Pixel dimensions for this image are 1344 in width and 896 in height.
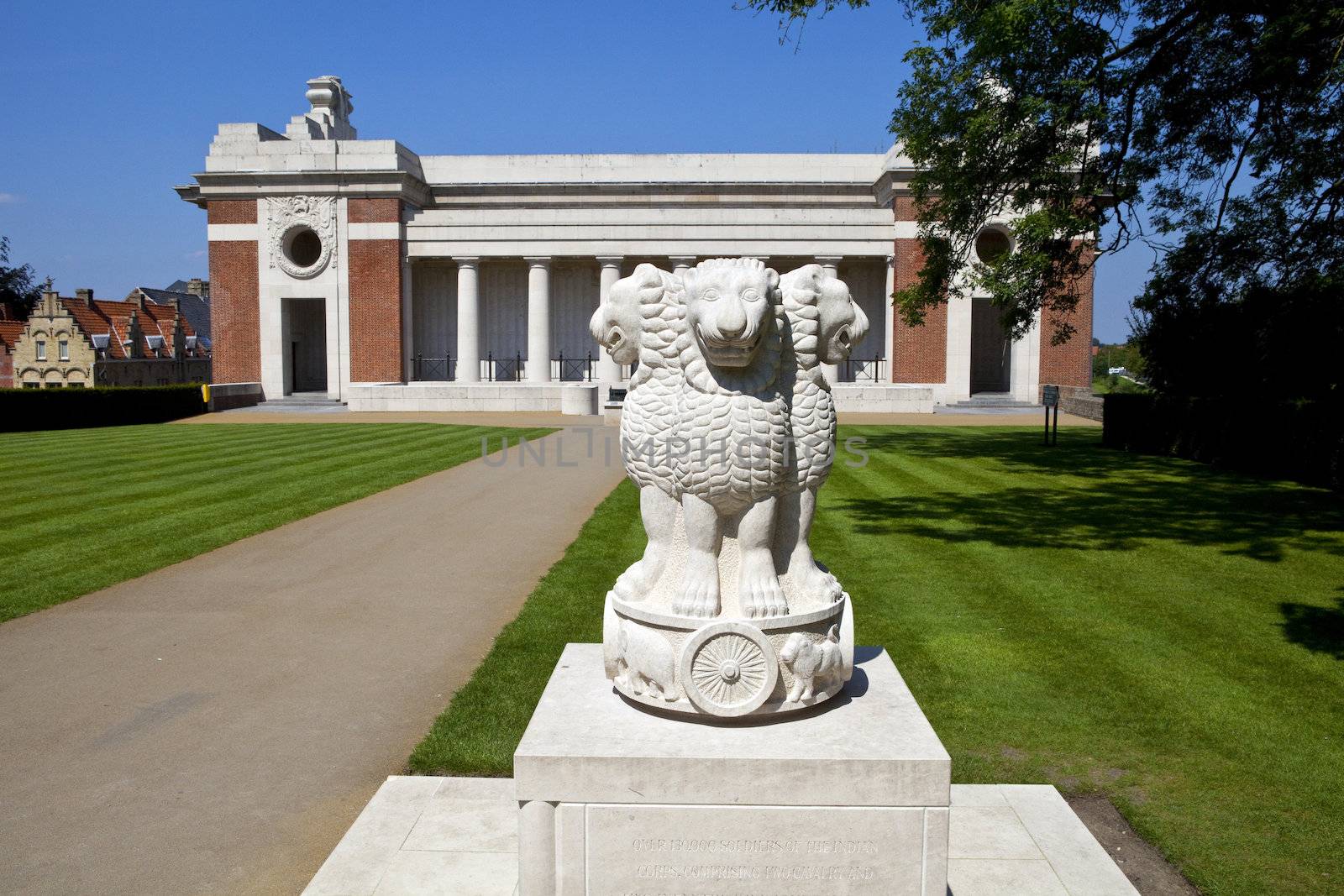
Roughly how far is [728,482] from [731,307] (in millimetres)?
725

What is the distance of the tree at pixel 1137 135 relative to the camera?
14.4 meters

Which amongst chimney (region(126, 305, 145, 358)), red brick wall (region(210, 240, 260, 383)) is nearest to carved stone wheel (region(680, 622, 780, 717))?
red brick wall (region(210, 240, 260, 383))

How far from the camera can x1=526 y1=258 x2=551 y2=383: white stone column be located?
37562 millimetres

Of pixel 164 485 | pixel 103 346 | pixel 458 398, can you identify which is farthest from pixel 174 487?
pixel 103 346

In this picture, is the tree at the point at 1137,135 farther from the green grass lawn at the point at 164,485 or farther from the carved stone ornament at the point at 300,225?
the carved stone ornament at the point at 300,225

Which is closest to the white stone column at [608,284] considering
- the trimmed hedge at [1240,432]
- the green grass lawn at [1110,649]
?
the trimmed hedge at [1240,432]


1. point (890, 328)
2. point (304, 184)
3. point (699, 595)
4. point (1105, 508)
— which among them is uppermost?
point (304, 184)

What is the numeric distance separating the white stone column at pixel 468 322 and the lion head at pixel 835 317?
34.8 metres

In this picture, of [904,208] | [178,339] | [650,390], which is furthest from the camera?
[178,339]

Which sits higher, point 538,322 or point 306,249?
point 306,249

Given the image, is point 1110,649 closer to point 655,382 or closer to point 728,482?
point 728,482

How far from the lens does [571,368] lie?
4194 cm

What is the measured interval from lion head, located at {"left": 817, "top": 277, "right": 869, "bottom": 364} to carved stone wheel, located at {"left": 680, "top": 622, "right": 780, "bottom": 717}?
4.19 feet

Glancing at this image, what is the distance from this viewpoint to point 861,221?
1433 inches
